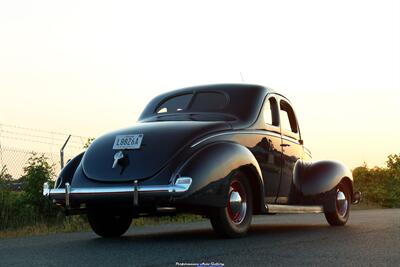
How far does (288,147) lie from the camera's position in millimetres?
9305

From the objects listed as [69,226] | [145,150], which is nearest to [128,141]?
[145,150]

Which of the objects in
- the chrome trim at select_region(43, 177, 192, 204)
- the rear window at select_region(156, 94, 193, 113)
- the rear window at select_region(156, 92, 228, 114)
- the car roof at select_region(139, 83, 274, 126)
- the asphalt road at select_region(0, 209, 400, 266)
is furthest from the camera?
the rear window at select_region(156, 94, 193, 113)

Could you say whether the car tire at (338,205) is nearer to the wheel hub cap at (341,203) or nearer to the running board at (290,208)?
the wheel hub cap at (341,203)

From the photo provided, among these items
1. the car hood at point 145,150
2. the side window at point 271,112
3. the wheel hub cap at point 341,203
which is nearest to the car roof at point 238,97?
the side window at point 271,112

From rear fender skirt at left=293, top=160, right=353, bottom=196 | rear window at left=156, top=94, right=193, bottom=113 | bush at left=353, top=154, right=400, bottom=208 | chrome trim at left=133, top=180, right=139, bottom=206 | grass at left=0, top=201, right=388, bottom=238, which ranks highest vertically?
rear window at left=156, top=94, right=193, bottom=113

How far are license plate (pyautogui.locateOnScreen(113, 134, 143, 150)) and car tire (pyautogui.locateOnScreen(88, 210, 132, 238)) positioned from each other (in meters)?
1.01

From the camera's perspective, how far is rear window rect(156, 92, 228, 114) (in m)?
8.75

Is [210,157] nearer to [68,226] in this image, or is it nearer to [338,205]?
[338,205]

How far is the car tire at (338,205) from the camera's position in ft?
32.5

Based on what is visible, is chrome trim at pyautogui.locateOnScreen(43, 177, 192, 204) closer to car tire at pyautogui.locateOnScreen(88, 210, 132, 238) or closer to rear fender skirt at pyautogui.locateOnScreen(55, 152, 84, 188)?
rear fender skirt at pyautogui.locateOnScreen(55, 152, 84, 188)

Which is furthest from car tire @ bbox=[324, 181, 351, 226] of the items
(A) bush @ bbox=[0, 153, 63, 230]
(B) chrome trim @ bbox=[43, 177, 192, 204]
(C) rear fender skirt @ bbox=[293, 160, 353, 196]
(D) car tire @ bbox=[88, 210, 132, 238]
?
(A) bush @ bbox=[0, 153, 63, 230]

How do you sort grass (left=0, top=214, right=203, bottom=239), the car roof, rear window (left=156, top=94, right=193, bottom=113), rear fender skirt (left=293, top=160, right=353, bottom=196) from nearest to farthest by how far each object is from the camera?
the car roof < rear window (left=156, top=94, right=193, bottom=113) < rear fender skirt (left=293, top=160, right=353, bottom=196) < grass (left=0, top=214, right=203, bottom=239)

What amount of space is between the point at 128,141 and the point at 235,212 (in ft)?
4.78

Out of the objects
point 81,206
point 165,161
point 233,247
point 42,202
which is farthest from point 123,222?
point 42,202
